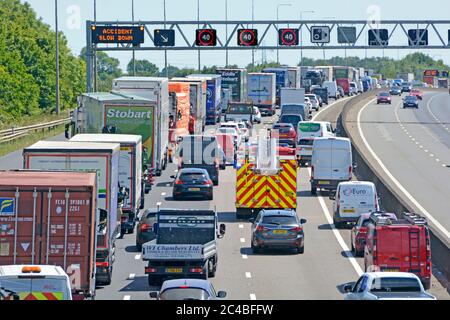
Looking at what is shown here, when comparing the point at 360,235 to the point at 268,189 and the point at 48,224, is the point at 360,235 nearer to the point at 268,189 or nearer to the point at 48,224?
the point at 268,189

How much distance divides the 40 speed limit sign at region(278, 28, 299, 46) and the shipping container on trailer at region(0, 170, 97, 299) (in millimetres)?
67556

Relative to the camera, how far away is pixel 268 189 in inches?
1832

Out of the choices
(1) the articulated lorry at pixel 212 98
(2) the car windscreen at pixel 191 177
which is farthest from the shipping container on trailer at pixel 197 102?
(2) the car windscreen at pixel 191 177

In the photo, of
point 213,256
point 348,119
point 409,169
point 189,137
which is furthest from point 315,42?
point 213,256

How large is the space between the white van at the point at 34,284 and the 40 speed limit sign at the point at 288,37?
71977 millimetres

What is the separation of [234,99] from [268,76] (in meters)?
3.76

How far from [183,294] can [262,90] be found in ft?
284

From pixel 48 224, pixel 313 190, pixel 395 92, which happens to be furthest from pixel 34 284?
pixel 395 92

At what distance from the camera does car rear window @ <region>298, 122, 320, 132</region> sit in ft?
237

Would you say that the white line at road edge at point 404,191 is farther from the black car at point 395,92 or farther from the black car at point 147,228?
the black car at point 395,92

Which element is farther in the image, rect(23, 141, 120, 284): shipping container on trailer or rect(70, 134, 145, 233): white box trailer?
rect(70, 134, 145, 233): white box trailer

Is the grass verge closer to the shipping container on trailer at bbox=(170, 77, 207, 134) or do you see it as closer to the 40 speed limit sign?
the shipping container on trailer at bbox=(170, 77, 207, 134)

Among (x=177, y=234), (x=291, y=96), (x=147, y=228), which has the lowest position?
(x=147, y=228)

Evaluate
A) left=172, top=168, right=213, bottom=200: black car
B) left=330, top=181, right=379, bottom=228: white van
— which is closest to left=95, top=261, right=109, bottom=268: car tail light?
left=330, top=181, right=379, bottom=228: white van
